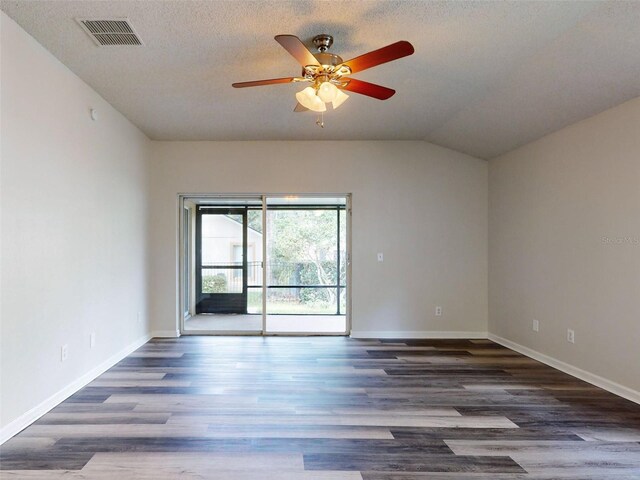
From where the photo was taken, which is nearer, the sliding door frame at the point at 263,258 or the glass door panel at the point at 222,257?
the sliding door frame at the point at 263,258

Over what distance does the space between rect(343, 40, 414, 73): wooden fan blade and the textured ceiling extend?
325 mm

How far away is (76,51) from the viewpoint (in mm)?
2711

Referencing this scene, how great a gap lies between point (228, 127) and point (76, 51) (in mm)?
1780

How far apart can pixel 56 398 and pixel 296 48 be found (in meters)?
3.13

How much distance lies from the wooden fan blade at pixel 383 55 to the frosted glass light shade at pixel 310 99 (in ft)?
1.00

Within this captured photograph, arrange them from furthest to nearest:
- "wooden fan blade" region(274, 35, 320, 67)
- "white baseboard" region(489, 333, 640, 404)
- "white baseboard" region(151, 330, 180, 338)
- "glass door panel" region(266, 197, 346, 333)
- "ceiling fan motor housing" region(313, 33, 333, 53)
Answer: "glass door panel" region(266, 197, 346, 333)
"white baseboard" region(151, 330, 180, 338)
"white baseboard" region(489, 333, 640, 404)
"ceiling fan motor housing" region(313, 33, 333, 53)
"wooden fan blade" region(274, 35, 320, 67)

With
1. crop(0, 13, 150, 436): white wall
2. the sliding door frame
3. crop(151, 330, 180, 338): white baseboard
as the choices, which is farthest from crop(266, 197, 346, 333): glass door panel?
crop(0, 13, 150, 436): white wall

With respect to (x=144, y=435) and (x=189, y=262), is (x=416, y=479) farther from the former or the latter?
(x=189, y=262)

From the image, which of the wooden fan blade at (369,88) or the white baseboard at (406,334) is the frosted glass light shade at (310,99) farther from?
the white baseboard at (406,334)

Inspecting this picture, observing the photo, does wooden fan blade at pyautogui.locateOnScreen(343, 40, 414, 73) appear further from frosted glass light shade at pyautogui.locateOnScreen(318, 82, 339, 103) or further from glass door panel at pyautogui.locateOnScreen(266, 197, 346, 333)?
glass door panel at pyautogui.locateOnScreen(266, 197, 346, 333)

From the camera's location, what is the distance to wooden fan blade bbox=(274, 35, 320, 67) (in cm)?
194

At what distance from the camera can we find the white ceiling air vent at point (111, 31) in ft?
7.65

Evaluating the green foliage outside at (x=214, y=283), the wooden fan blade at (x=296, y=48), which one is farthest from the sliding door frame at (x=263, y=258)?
the wooden fan blade at (x=296, y=48)

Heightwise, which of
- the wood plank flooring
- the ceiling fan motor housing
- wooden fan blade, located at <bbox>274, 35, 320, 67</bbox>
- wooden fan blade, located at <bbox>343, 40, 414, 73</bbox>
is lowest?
the wood plank flooring
